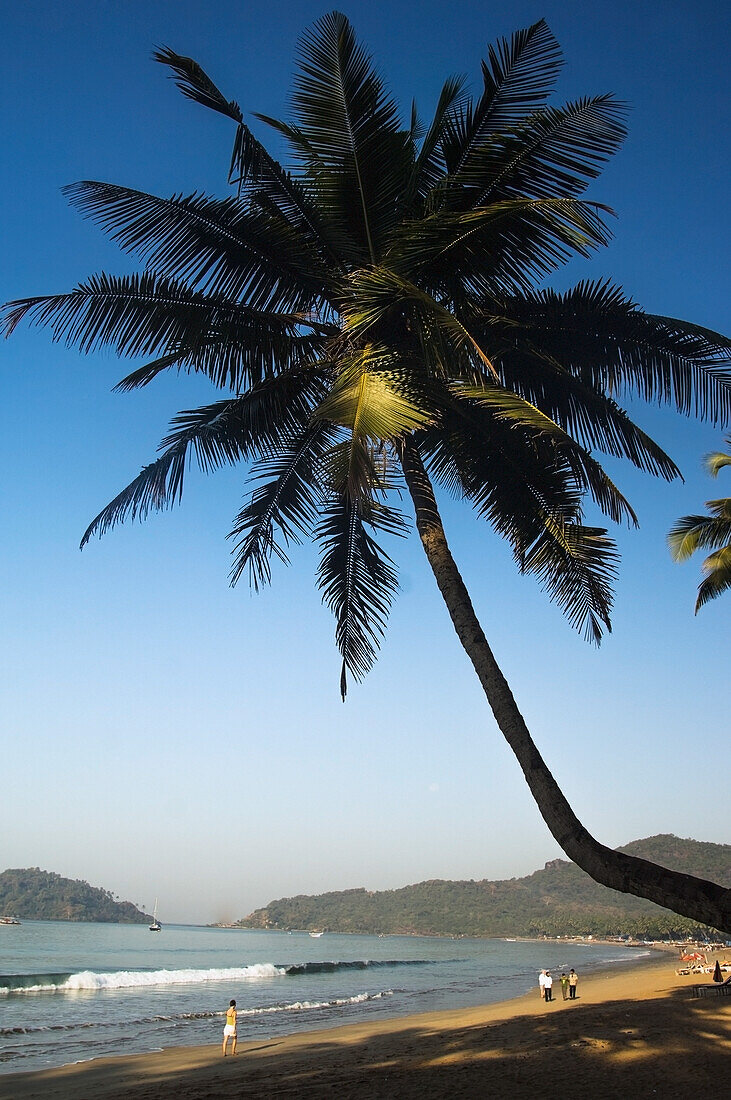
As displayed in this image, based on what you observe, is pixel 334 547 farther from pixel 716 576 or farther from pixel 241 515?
pixel 716 576

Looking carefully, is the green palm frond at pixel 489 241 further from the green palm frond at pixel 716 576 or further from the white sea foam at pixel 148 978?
the white sea foam at pixel 148 978

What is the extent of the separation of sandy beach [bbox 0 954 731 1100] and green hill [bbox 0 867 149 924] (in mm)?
166001

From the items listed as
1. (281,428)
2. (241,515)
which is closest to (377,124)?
(281,428)

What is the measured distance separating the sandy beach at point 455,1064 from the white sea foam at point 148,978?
1909 cm

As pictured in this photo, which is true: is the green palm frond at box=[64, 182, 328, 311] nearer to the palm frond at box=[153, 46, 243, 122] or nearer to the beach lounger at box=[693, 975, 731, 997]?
the palm frond at box=[153, 46, 243, 122]

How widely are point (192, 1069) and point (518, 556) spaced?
12907mm

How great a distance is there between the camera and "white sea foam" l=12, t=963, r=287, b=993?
110 feet

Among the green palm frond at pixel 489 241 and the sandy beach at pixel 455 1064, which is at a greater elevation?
the green palm frond at pixel 489 241

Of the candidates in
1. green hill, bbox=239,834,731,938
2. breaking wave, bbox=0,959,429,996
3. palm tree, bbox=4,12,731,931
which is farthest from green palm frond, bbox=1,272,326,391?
green hill, bbox=239,834,731,938

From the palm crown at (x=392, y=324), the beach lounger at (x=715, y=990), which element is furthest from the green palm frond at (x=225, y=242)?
the beach lounger at (x=715, y=990)

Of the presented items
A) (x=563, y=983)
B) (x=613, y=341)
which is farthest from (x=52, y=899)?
(x=613, y=341)

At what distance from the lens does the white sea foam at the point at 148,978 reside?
110 ft

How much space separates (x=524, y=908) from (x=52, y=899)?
105422 mm

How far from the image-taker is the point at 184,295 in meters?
7.37
